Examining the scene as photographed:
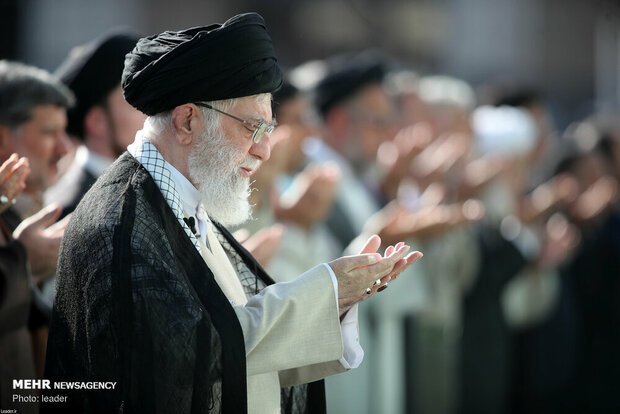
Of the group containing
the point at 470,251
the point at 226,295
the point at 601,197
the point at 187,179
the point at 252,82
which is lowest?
the point at 226,295

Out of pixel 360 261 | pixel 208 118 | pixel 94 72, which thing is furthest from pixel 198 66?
pixel 94 72

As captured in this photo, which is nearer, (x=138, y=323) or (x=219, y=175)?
(x=138, y=323)

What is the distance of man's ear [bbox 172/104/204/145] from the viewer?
3.06 metres

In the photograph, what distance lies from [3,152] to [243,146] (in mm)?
1477

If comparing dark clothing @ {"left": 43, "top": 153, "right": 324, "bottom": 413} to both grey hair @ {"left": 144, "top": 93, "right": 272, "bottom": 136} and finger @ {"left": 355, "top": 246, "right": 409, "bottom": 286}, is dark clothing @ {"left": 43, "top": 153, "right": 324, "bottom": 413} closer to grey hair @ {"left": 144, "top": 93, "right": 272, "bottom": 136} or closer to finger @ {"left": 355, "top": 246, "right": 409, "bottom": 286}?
grey hair @ {"left": 144, "top": 93, "right": 272, "bottom": 136}

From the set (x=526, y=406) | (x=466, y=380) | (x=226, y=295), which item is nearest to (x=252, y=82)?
(x=226, y=295)

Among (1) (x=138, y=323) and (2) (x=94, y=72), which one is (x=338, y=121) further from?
(1) (x=138, y=323)

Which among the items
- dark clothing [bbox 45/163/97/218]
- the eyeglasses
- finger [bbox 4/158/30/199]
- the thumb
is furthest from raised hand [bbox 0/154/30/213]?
the eyeglasses

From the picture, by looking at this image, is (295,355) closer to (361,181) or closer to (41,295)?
(41,295)

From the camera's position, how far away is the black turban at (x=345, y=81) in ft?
22.3

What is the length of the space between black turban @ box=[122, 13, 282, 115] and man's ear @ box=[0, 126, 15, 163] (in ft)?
4.03

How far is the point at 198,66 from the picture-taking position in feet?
9.70

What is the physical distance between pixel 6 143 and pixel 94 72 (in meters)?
0.60

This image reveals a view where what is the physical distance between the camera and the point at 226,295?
3.13 meters
